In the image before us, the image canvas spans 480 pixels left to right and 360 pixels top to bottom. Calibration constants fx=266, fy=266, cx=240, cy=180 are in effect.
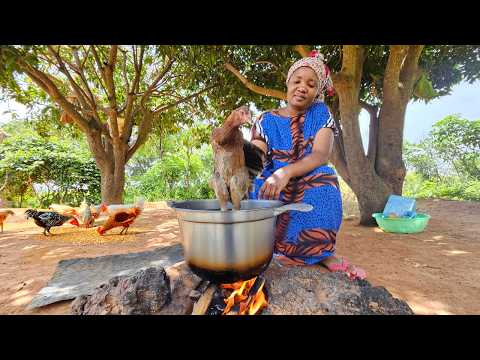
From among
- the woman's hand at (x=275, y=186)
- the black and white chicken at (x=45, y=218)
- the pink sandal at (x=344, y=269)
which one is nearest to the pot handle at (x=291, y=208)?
the woman's hand at (x=275, y=186)

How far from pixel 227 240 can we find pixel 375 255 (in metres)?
2.30

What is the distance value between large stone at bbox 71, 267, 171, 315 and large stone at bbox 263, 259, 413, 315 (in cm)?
58

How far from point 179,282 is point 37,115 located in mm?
9332

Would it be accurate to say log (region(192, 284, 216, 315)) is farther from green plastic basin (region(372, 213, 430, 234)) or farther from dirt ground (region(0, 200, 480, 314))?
green plastic basin (region(372, 213, 430, 234))

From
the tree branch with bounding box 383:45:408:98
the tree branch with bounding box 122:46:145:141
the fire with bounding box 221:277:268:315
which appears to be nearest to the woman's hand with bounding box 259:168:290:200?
the fire with bounding box 221:277:268:315

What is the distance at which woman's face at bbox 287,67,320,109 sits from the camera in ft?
6.58

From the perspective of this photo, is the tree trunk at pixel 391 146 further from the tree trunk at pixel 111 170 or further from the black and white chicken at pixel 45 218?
the tree trunk at pixel 111 170

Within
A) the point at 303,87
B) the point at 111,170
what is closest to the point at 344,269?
the point at 303,87

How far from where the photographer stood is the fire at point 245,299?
1.37 meters

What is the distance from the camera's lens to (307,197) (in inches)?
79.7

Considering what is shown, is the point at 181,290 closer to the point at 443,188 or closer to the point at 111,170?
the point at 111,170

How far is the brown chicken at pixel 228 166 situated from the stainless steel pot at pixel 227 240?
0.24m
